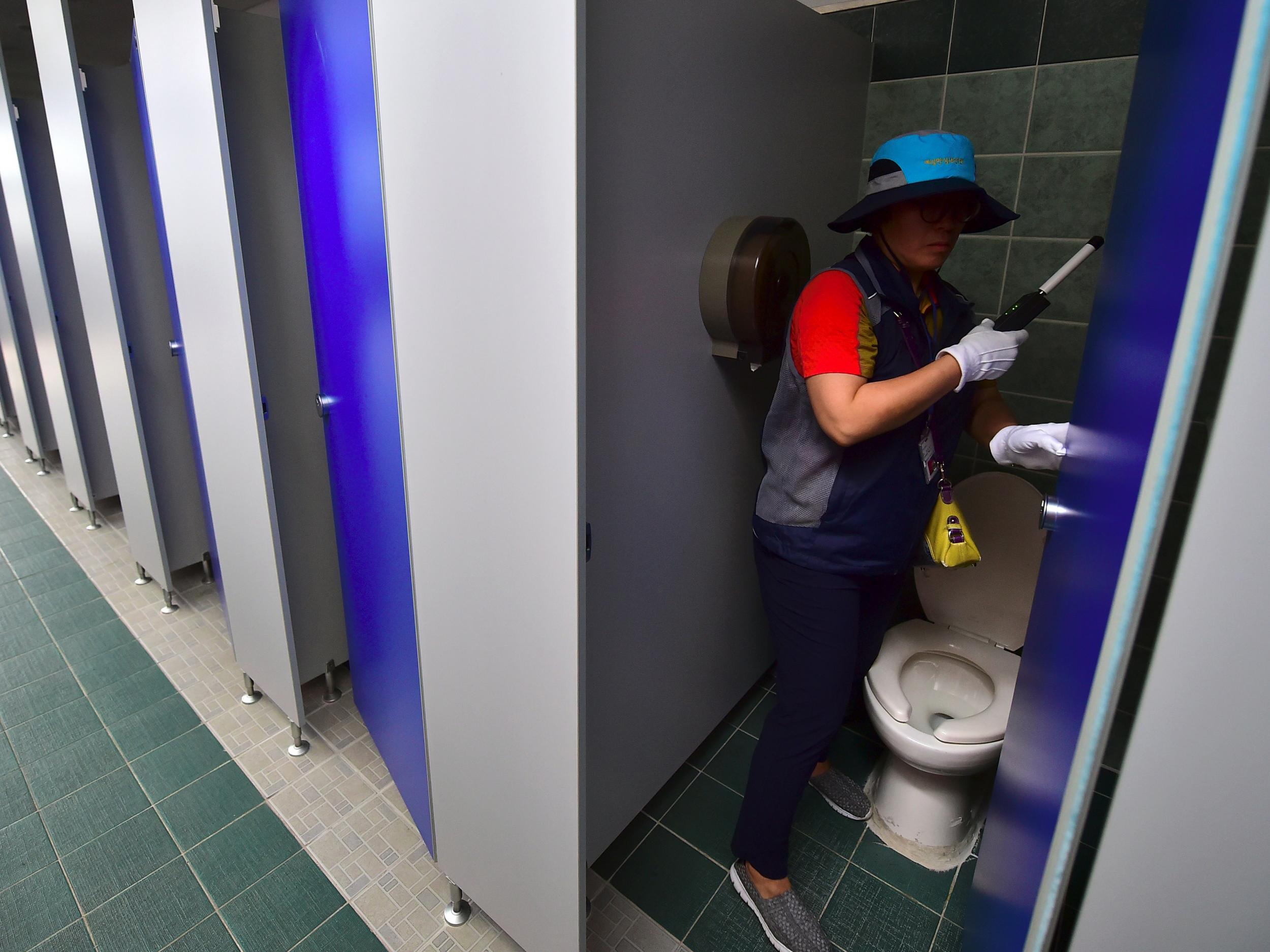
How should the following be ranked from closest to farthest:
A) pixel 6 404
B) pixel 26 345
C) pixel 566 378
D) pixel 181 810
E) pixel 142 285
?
pixel 566 378, pixel 181 810, pixel 142 285, pixel 26 345, pixel 6 404

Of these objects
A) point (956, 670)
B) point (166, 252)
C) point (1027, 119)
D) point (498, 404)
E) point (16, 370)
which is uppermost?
point (1027, 119)

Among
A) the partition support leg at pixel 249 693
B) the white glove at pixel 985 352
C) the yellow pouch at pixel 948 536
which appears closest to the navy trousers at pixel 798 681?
the yellow pouch at pixel 948 536

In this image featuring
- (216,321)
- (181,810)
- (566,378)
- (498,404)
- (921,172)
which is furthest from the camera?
(181,810)

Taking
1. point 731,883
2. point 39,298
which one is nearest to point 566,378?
point 731,883

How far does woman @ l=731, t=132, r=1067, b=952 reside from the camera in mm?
1240

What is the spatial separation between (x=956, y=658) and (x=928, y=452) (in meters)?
0.71

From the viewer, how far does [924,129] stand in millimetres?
1971

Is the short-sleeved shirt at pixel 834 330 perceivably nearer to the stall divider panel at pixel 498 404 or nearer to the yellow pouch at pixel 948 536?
the yellow pouch at pixel 948 536

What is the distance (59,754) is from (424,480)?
5.48 ft

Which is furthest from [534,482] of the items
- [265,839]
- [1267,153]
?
[265,839]

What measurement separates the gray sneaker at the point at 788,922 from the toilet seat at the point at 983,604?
45 cm

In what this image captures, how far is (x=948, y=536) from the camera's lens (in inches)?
58.5

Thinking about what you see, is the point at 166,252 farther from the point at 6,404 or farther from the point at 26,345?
the point at 6,404

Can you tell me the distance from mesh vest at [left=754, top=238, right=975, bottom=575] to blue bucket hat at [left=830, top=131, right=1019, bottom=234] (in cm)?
10
